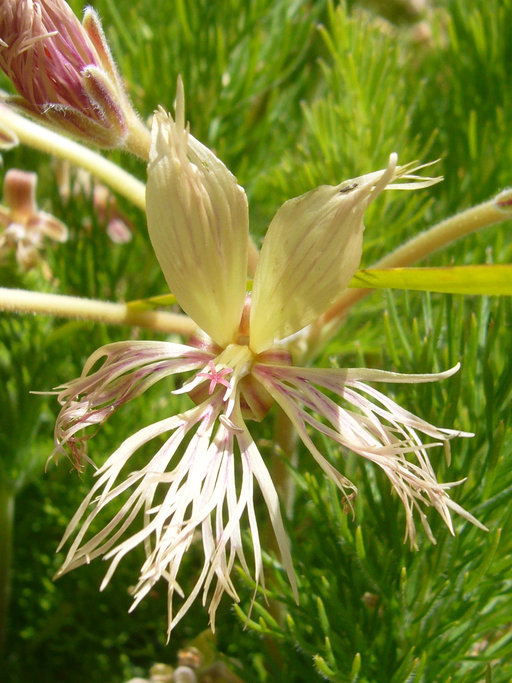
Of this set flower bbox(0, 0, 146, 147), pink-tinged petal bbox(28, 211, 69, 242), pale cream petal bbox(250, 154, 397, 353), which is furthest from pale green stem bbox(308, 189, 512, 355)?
pink-tinged petal bbox(28, 211, 69, 242)

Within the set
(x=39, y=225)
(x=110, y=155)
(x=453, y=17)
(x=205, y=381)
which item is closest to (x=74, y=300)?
(x=205, y=381)

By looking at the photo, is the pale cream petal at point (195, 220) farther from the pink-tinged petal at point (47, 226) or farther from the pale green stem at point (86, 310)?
the pink-tinged petal at point (47, 226)

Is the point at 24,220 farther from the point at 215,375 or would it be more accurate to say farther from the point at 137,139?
the point at 215,375

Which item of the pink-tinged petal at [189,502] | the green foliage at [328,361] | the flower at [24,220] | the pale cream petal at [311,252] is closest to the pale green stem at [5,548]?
the green foliage at [328,361]

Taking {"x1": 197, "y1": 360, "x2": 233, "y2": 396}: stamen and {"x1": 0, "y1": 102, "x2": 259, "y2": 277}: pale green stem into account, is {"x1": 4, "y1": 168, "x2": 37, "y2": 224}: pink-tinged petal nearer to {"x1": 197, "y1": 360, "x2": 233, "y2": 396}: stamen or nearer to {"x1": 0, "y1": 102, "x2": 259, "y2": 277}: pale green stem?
{"x1": 0, "y1": 102, "x2": 259, "y2": 277}: pale green stem

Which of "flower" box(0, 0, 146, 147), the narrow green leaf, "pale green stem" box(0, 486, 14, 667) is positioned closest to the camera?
the narrow green leaf

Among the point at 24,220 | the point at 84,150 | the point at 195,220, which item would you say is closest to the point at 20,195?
the point at 24,220
